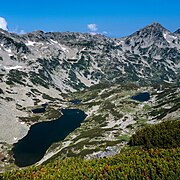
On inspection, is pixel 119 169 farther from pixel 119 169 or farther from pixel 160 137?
pixel 160 137

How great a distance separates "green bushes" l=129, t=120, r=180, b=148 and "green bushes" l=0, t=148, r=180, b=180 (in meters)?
22.3

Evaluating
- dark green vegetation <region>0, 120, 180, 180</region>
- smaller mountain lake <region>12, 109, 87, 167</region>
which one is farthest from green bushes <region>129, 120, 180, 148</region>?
smaller mountain lake <region>12, 109, 87, 167</region>

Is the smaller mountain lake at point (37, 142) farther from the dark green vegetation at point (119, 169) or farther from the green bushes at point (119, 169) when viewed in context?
the green bushes at point (119, 169)

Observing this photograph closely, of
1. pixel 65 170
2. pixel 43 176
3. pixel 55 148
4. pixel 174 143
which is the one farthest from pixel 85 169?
pixel 55 148

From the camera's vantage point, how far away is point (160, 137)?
52.8 m

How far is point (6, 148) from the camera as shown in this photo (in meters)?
149

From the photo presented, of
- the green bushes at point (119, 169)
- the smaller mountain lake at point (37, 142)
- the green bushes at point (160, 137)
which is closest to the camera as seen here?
the green bushes at point (119, 169)

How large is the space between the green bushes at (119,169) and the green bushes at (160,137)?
73.0 ft

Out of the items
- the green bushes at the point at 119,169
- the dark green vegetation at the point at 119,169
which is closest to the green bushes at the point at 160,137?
the dark green vegetation at the point at 119,169

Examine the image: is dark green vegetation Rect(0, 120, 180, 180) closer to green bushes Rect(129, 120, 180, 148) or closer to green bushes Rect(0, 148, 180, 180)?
green bushes Rect(0, 148, 180, 180)

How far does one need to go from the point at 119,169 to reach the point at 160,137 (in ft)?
95.2

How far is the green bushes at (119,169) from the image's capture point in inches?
990

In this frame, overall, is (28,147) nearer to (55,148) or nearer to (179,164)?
(55,148)

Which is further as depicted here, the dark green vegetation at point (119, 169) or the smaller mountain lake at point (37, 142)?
the smaller mountain lake at point (37, 142)
